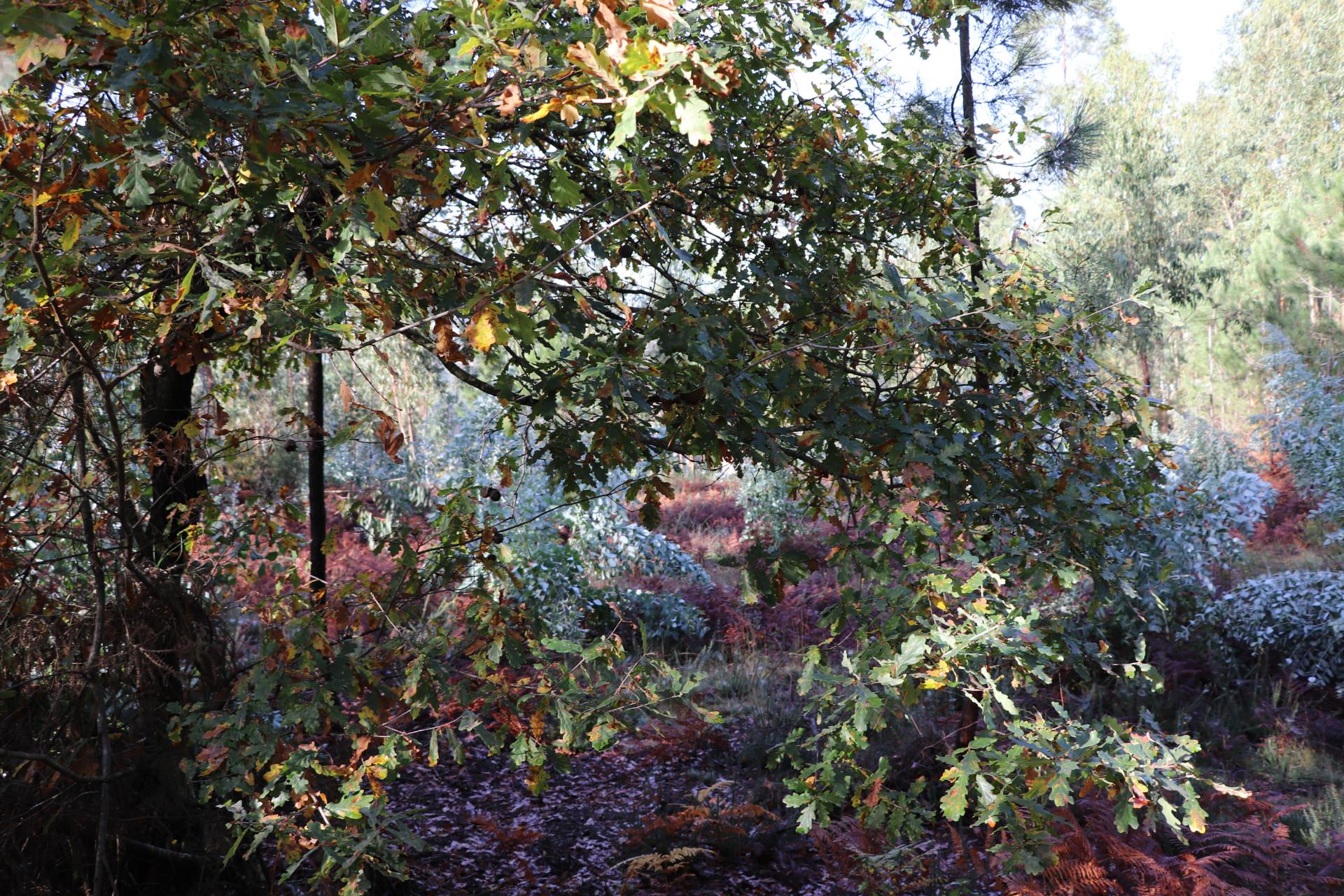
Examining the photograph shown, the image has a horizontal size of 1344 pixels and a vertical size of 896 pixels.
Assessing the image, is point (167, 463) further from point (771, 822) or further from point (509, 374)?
point (771, 822)

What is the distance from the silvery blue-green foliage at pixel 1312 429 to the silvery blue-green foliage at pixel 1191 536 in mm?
621

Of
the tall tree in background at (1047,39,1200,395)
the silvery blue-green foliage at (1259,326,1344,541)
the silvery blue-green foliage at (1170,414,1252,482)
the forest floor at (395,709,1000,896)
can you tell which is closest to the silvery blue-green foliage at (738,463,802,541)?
the silvery blue-green foliage at (1170,414,1252,482)

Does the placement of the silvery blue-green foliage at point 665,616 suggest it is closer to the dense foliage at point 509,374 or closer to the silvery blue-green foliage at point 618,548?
the silvery blue-green foliage at point 618,548

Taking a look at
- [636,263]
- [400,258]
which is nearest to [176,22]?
[400,258]

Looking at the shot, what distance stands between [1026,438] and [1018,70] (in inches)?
148

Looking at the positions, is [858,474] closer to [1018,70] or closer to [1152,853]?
[1152,853]

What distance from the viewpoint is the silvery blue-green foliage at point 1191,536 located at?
242 inches

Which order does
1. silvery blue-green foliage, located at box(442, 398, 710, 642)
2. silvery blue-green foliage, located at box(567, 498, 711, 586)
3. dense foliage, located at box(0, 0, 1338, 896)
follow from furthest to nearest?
→ 1. silvery blue-green foliage, located at box(567, 498, 711, 586)
2. silvery blue-green foliage, located at box(442, 398, 710, 642)
3. dense foliage, located at box(0, 0, 1338, 896)

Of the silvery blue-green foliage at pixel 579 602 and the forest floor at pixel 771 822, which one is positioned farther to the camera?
the silvery blue-green foliage at pixel 579 602

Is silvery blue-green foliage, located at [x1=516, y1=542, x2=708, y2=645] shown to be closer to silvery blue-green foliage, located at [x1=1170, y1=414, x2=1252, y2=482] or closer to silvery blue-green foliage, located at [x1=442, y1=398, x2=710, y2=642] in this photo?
silvery blue-green foliage, located at [x1=442, y1=398, x2=710, y2=642]

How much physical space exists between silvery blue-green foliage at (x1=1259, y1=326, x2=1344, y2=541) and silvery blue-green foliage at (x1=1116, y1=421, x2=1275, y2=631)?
0.62m

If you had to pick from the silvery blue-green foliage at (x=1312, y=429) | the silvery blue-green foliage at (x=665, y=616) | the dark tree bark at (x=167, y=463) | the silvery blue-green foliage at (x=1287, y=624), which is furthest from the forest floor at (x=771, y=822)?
the silvery blue-green foliage at (x=1312, y=429)

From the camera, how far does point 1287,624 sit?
634 cm

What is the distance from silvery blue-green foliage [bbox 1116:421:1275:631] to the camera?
6.14 m
